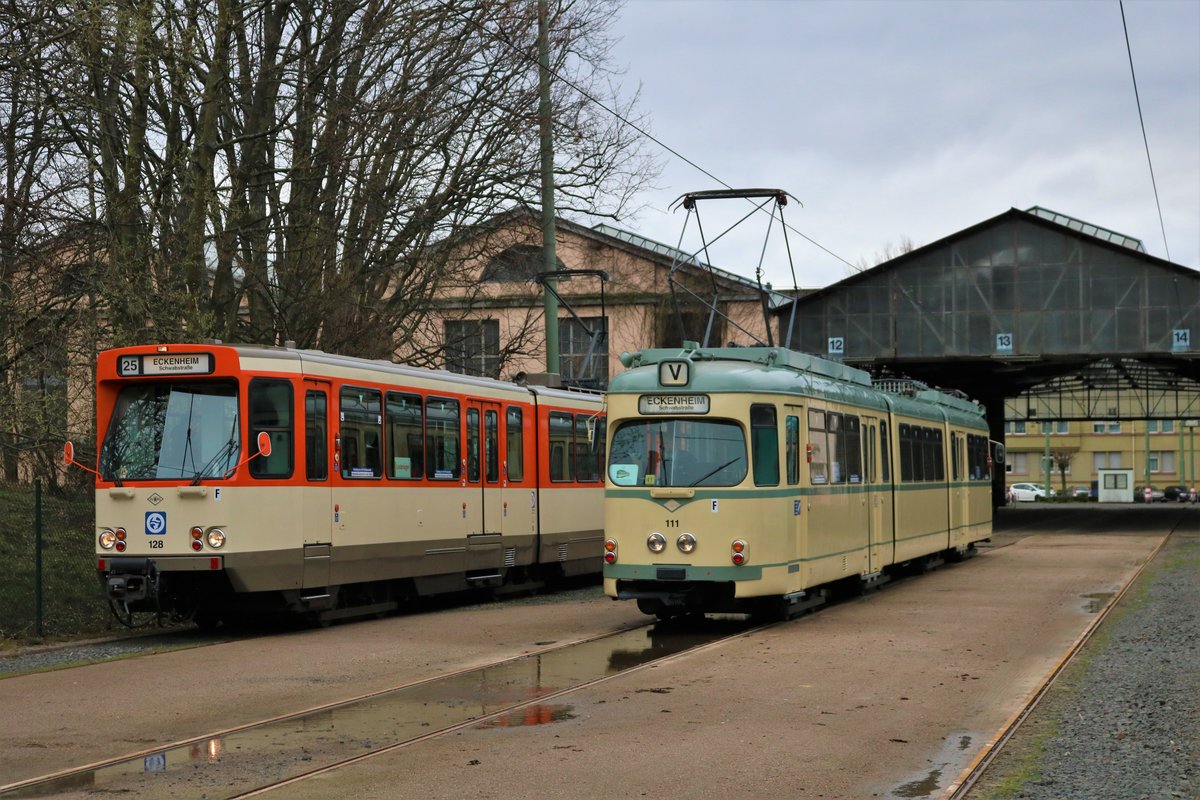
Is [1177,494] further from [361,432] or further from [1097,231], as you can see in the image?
[361,432]

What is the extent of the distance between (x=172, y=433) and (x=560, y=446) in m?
8.48

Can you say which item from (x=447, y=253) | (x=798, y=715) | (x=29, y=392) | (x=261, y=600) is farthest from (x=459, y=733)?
(x=447, y=253)

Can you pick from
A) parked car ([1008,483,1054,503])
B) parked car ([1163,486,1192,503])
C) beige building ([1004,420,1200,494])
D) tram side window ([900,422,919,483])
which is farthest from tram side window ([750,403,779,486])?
beige building ([1004,420,1200,494])

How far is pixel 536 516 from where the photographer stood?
22.9 m

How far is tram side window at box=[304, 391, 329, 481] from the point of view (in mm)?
16688

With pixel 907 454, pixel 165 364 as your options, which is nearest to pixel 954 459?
pixel 907 454

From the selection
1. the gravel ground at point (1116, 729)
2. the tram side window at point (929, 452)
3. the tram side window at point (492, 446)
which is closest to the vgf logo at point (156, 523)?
the tram side window at point (492, 446)

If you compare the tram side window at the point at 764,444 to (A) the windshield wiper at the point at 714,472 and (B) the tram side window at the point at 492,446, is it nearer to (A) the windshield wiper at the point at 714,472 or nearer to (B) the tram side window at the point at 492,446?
(A) the windshield wiper at the point at 714,472

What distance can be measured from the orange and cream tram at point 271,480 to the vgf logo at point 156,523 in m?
0.01

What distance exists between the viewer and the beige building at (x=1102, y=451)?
114312mm

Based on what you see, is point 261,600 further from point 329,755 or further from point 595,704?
point 329,755

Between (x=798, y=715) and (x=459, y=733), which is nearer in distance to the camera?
(x=459, y=733)

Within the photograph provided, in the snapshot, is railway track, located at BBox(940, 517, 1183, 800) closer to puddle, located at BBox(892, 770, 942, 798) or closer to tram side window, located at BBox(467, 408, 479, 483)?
puddle, located at BBox(892, 770, 942, 798)

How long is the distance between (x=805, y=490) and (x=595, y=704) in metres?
6.71
